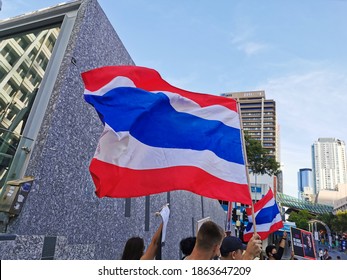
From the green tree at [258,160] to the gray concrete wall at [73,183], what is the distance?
33.4 m

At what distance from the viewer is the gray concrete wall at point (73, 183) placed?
14.3 feet

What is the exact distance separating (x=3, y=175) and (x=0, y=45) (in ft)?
9.74

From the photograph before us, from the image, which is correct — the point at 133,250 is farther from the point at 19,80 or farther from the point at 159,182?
the point at 19,80

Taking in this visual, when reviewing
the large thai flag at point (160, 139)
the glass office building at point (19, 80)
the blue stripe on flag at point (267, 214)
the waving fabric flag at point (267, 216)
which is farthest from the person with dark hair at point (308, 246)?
the glass office building at point (19, 80)

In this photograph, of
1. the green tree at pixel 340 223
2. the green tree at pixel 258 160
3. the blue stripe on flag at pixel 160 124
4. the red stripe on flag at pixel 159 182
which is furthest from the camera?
the green tree at pixel 340 223

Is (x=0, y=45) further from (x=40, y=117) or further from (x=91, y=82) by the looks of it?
(x=91, y=82)

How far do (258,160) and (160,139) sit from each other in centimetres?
3808

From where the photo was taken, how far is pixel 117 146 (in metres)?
3.57

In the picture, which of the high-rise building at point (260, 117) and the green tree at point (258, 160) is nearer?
the green tree at point (258, 160)

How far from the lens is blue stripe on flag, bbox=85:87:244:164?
3670 millimetres

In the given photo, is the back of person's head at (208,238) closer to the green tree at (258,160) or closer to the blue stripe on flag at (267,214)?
the blue stripe on flag at (267,214)

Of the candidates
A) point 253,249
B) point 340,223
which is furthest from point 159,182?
point 340,223

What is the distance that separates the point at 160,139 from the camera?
3.70 m

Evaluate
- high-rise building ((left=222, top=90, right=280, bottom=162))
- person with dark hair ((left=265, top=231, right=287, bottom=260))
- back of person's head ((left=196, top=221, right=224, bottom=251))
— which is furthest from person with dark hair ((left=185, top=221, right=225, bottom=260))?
high-rise building ((left=222, top=90, right=280, bottom=162))
